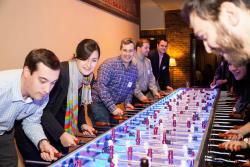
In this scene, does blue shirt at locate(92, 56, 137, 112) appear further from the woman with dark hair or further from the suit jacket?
the suit jacket

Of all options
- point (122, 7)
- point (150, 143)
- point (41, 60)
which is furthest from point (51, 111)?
point (122, 7)

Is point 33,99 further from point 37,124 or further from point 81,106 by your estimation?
point 81,106

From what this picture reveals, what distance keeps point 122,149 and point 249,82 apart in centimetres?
182

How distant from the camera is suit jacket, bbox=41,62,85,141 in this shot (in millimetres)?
2498

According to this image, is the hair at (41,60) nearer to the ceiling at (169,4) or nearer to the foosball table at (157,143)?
the foosball table at (157,143)

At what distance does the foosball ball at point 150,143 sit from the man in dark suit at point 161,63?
3314 millimetres

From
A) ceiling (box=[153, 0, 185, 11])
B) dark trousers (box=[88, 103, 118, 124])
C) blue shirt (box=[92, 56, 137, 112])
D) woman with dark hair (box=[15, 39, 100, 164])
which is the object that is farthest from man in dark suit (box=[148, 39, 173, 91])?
woman with dark hair (box=[15, 39, 100, 164])

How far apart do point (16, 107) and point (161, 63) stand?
470 centimetres

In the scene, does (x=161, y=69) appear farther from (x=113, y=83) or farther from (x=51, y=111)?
(x=51, y=111)

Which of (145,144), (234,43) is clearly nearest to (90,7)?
(145,144)

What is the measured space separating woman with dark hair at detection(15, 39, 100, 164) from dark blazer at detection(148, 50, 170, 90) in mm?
3691

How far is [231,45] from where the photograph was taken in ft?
3.54

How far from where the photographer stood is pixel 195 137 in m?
2.27

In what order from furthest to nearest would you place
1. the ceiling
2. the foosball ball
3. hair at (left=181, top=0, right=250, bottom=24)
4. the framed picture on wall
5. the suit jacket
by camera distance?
the ceiling → the framed picture on wall → the suit jacket → the foosball ball → hair at (left=181, top=0, right=250, bottom=24)
